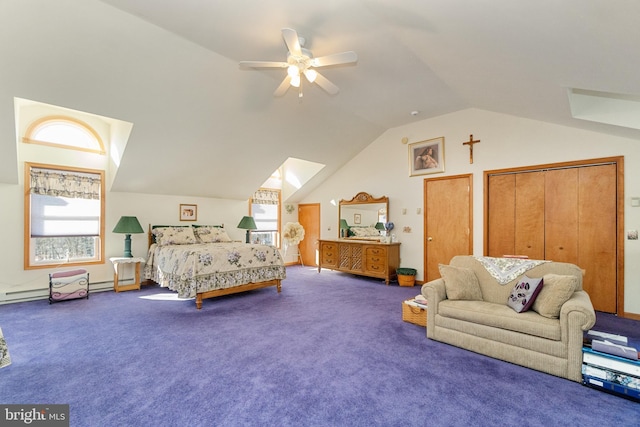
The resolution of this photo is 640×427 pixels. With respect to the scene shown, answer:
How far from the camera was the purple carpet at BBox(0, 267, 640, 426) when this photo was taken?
187 cm

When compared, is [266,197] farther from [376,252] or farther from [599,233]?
[599,233]

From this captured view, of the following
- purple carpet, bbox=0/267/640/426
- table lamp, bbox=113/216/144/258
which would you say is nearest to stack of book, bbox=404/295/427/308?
purple carpet, bbox=0/267/640/426

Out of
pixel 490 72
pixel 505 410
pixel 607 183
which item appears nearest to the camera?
pixel 505 410

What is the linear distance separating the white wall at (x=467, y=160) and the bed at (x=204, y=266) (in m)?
2.79

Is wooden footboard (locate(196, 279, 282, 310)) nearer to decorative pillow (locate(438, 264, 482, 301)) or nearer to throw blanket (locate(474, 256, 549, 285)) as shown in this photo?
decorative pillow (locate(438, 264, 482, 301))

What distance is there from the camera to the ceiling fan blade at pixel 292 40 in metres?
2.40

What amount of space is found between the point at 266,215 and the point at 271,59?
15.3 ft

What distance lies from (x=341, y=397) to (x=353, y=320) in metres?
1.59

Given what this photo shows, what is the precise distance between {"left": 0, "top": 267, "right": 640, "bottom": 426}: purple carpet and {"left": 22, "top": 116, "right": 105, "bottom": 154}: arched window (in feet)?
8.71

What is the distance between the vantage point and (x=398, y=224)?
20.1 feet

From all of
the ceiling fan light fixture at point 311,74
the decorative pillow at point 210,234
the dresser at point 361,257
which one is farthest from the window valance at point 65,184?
the dresser at point 361,257

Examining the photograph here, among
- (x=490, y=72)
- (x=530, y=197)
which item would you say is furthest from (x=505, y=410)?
(x=530, y=197)

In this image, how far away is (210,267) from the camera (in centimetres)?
424

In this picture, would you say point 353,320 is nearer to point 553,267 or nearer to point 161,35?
point 553,267
